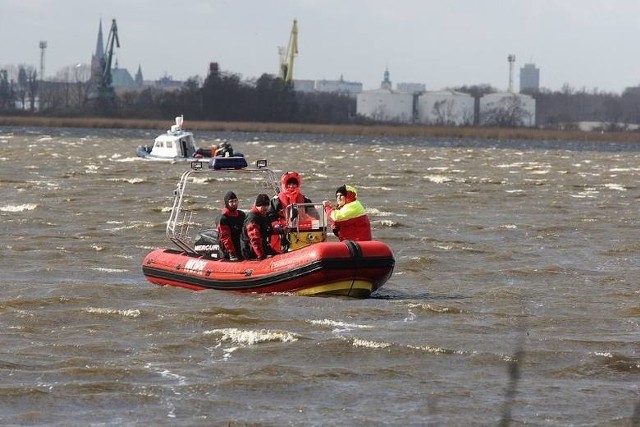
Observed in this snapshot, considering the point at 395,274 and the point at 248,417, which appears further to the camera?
the point at 395,274

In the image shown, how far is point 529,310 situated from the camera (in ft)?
54.0

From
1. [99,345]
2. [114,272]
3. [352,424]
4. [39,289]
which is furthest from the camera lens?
[114,272]

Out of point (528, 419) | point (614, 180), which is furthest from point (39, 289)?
point (614, 180)

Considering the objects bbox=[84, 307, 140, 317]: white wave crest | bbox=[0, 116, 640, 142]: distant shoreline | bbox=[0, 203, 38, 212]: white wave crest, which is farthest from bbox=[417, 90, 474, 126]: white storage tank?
bbox=[84, 307, 140, 317]: white wave crest

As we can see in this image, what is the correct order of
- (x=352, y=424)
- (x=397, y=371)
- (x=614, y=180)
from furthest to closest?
(x=614, y=180)
(x=397, y=371)
(x=352, y=424)

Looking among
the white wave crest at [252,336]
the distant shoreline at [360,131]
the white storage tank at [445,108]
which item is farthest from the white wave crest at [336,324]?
the white storage tank at [445,108]

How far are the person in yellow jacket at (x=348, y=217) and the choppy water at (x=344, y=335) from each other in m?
0.77

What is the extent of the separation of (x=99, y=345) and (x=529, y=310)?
4896 millimetres

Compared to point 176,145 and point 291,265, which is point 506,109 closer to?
point 176,145

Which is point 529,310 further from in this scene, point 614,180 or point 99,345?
point 614,180

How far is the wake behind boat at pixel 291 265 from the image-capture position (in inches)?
643

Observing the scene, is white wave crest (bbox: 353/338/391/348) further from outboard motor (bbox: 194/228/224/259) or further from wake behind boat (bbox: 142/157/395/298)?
outboard motor (bbox: 194/228/224/259)

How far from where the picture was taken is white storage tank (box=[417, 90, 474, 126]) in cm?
19162

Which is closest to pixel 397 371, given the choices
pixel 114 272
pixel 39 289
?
pixel 39 289
